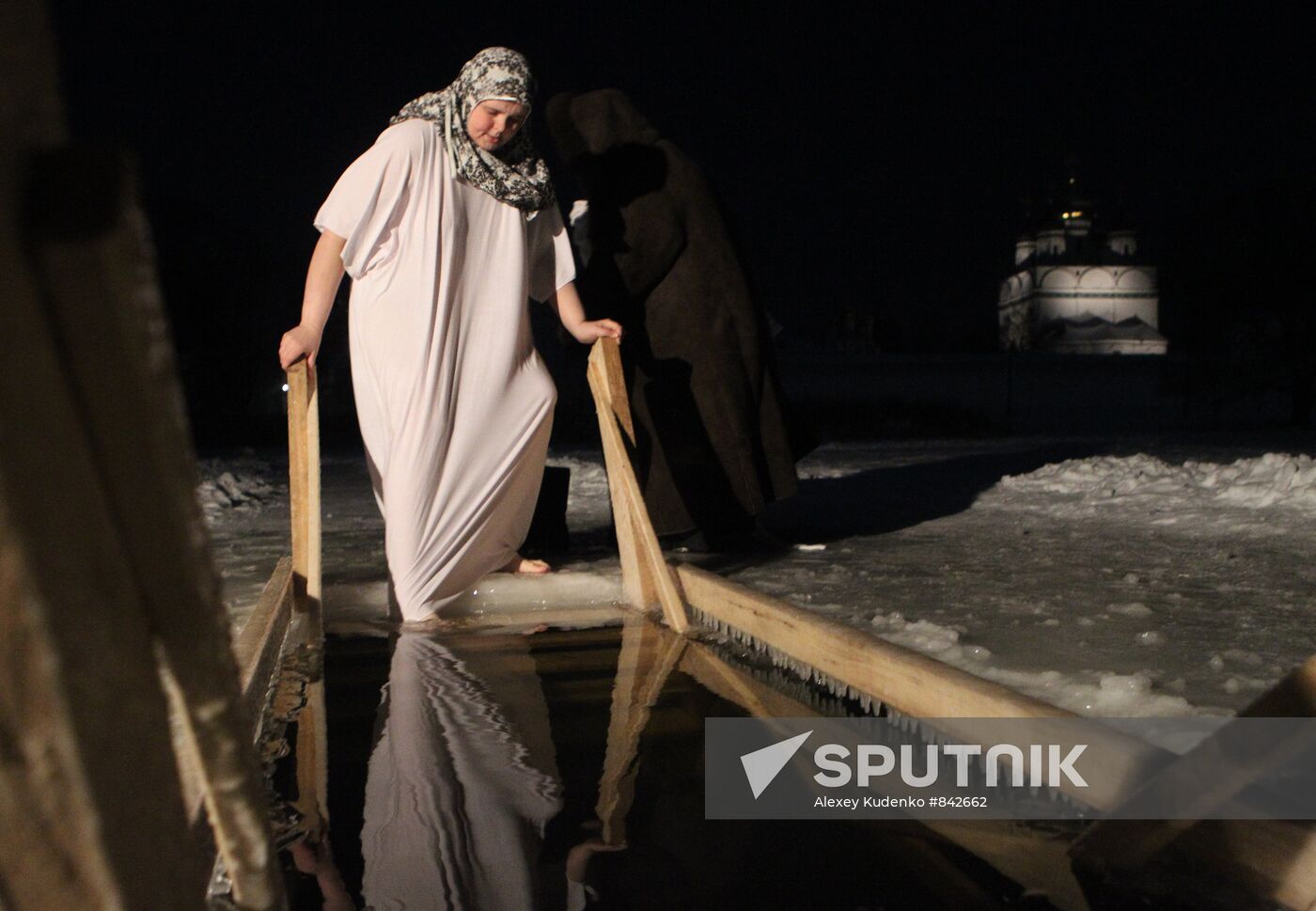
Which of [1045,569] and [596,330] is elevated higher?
[596,330]

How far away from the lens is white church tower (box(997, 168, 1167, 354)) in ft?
208

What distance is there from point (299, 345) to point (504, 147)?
0.92 meters

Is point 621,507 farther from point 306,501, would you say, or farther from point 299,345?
point 299,345

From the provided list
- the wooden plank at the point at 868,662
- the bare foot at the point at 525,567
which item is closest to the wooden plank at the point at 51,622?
the wooden plank at the point at 868,662

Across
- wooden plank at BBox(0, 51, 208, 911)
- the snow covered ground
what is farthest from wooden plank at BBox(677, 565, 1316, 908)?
wooden plank at BBox(0, 51, 208, 911)

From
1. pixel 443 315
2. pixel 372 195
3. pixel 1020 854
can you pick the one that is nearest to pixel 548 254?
pixel 443 315

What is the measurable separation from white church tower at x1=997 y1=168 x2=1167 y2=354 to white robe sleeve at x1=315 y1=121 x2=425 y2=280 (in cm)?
6109

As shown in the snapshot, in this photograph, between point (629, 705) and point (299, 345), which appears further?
point (299, 345)

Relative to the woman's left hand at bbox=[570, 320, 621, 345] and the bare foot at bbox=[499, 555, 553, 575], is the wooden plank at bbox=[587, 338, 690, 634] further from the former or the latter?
the bare foot at bbox=[499, 555, 553, 575]

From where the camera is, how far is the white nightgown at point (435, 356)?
12.6 feet

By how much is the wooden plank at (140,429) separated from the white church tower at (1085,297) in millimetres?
63757

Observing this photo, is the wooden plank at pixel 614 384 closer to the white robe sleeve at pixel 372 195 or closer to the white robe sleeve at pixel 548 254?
the white robe sleeve at pixel 548 254

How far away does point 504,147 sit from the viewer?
399 cm

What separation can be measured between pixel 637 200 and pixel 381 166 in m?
1.80
